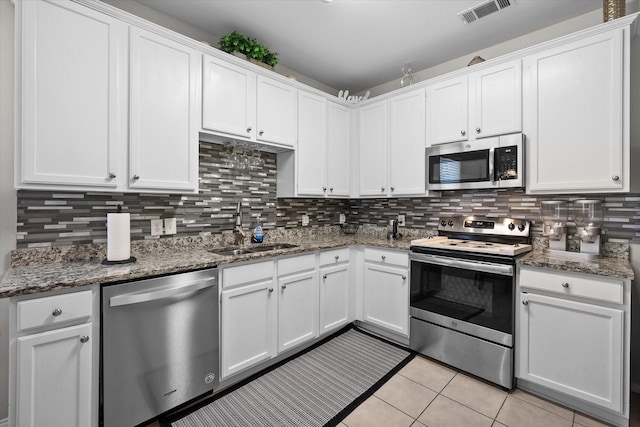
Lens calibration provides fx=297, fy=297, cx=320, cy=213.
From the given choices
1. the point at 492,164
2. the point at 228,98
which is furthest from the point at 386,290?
the point at 228,98

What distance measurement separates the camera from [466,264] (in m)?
2.20

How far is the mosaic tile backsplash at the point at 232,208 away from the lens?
1.82 meters

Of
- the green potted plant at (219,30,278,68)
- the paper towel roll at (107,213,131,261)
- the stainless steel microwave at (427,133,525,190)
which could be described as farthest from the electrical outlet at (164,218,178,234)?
the stainless steel microwave at (427,133,525,190)

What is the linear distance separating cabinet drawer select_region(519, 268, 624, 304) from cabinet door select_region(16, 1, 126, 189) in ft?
8.86

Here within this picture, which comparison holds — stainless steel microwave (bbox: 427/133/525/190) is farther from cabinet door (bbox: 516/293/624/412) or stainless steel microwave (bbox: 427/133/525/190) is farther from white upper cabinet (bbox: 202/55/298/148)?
white upper cabinet (bbox: 202/55/298/148)

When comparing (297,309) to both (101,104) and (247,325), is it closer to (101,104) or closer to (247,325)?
(247,325)

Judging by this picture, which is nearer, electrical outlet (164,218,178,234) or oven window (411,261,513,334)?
oven window (411,261,513,334)

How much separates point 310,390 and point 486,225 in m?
1.98

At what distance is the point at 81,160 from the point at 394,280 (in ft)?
7.97

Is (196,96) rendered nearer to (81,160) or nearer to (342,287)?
(81,160)

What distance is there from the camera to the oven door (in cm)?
206

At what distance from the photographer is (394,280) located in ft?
8.80

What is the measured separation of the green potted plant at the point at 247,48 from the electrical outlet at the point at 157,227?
1.43 m

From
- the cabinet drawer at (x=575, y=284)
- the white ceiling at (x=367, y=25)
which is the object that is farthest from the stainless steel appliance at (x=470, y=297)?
the white ceiling at (x=367, y=25)
